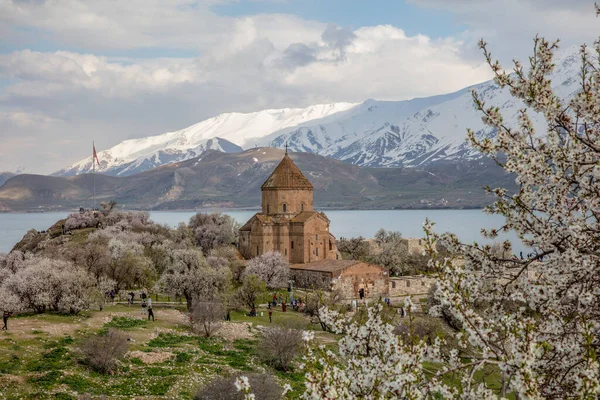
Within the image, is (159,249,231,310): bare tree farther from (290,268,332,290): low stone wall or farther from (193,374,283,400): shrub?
(193,374,283,400): shrub

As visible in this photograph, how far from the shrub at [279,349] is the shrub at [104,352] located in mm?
7081

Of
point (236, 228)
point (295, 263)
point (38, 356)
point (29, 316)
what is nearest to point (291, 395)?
point (38, 356)

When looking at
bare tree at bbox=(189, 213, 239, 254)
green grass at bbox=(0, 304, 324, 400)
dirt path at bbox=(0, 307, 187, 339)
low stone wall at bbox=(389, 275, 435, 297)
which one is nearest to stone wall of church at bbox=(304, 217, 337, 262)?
low stone wall at bbox=(389, 275, 435, 297)

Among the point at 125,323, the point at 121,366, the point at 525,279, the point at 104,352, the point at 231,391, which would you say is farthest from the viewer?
the point at 125,323

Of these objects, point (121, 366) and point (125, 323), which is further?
point (125, 323)

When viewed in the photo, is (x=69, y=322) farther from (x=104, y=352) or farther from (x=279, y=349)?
(x=279, y=349)

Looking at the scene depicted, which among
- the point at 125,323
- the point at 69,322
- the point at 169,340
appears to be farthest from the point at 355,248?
the point at 69,322

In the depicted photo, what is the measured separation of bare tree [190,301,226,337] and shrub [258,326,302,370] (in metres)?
4.24

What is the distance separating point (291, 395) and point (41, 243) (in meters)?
53.4

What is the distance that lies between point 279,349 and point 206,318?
18.6 feet

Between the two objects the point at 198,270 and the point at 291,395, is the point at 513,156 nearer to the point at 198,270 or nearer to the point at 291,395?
the point at 291,395

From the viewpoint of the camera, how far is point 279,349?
30391 mm

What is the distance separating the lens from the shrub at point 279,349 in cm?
3039

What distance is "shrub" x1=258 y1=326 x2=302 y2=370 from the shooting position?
30391 millimetres
